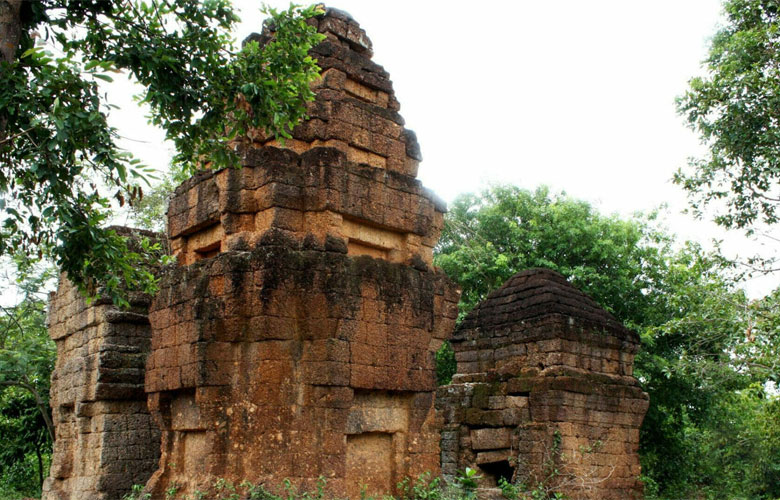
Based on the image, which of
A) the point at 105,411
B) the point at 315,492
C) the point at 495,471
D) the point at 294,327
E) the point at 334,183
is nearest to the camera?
the point at 315,492

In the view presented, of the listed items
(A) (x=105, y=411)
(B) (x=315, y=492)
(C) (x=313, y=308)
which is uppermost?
(C) (x=313, y=308)

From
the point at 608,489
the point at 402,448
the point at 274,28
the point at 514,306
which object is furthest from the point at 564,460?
the point at 274,28

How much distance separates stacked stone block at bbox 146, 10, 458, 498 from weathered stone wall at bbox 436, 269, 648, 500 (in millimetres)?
3579

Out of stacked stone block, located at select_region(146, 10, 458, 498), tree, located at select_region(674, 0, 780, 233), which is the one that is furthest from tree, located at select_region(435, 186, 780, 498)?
stacked stone block, located at select_region(146, 10, 458, 498)

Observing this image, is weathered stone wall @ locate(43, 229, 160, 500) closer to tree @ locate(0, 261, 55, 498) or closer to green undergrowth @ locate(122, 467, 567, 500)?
green undergrowth @ locate(122, 467, 567, 500)

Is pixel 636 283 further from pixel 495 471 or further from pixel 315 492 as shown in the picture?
pixel 315 492

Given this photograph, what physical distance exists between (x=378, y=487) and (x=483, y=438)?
4.66 meters

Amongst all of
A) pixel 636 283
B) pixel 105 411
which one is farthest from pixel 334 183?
pixel 636 283

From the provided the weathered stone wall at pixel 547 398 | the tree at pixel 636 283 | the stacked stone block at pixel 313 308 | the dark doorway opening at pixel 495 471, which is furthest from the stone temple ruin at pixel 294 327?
the tree at pixel 636 283

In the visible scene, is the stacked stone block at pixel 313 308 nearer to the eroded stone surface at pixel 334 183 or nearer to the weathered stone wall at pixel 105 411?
the eroded stone surface at pixel 334 183

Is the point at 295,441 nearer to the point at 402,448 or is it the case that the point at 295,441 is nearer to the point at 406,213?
the point at 402,448

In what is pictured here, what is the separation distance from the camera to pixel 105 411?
9750 millimetres

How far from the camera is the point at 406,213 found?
8.24 meters

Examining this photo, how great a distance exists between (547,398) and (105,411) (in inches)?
241
